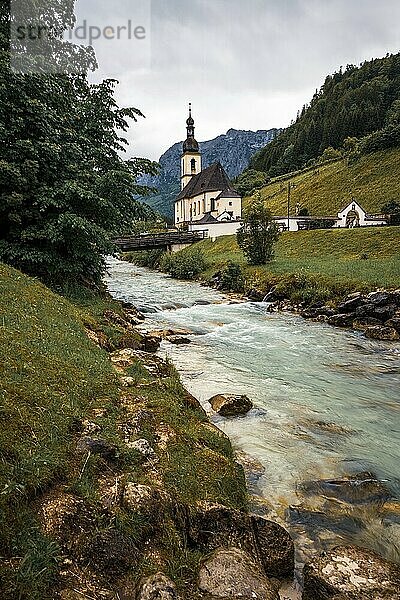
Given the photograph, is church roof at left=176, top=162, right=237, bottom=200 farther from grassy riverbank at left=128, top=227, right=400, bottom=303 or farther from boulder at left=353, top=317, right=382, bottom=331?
boulder at left=353, top=317, right=382, bottom=331

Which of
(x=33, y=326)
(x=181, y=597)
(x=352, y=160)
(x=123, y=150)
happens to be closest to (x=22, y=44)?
(x=123, y=150)

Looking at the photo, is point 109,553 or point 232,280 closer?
point 109,553

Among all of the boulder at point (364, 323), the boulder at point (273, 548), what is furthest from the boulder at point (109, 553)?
the boulder at point (364, 323)

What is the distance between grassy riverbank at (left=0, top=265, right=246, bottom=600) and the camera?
12.2 ft

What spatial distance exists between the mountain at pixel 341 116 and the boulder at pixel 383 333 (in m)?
98.4

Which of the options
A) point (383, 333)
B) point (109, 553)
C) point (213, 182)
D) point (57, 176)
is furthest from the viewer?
point (213, 182)

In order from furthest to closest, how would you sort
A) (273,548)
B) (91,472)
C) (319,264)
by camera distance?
1. (319,264)
2. (273,548)
3. (91,472)

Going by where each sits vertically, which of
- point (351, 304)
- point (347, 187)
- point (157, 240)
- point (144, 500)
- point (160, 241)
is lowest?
point (351, 304)

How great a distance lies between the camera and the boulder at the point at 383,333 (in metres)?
17.2

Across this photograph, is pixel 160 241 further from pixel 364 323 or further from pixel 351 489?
pixel 351 489

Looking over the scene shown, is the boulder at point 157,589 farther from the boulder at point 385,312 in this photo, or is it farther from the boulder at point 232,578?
the boulder at point 385,312

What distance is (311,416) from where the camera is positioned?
31.6 feet

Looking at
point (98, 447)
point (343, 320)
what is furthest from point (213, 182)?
point (98, 447)

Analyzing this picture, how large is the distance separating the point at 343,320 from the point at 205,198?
7440 centimetres
